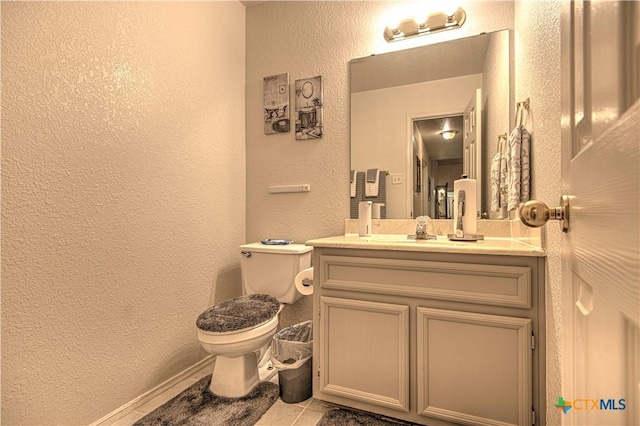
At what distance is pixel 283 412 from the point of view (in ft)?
5.03

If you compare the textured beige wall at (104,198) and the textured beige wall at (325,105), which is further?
the textured beige wall at (325,105)

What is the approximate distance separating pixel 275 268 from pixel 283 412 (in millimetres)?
760

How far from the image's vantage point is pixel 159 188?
5.62ft

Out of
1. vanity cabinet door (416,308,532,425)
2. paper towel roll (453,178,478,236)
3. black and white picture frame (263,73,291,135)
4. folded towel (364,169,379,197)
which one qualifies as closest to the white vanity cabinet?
vanity cabinet door (416,308,532,425)

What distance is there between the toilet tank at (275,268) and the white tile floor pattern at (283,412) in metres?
0.57

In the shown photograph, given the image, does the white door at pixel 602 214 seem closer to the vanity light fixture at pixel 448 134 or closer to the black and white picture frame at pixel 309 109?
the vanity light fixture at pixel 448 134

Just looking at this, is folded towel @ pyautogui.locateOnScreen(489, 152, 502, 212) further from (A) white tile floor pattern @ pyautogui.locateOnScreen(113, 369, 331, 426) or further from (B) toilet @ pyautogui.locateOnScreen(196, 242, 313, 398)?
(A) white tile floor pattern @ pyautogui.locateOnScreen(113, 369, 331, 426)

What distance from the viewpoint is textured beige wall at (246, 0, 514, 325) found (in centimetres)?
205

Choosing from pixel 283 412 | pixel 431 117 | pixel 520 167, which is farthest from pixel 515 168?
pixel 283 412

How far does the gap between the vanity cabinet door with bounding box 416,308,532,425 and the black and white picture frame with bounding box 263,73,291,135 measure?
1.58m

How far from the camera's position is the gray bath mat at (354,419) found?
142cm

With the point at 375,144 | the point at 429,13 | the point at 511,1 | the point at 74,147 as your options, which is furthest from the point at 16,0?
the point at 511,1

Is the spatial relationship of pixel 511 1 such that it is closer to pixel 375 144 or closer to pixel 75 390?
pixel 375 144

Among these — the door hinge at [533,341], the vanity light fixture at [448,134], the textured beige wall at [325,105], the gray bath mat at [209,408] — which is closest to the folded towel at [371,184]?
the textured beige wall at [325,105]
